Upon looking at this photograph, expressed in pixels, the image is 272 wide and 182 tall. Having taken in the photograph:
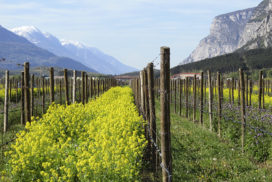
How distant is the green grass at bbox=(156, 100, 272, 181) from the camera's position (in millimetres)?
7221

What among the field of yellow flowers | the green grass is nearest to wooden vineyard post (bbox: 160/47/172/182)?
the field of yellow flowers

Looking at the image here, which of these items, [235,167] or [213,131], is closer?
[235,167]

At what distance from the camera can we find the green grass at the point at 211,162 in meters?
7.22

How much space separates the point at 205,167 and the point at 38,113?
12336 mm

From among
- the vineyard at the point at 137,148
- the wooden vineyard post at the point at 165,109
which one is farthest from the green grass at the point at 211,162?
the wooden vineyard post at the point at 165,109

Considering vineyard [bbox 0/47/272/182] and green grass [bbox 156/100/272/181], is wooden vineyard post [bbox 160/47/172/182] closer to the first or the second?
vineyard [bbox 0/47/272/182]

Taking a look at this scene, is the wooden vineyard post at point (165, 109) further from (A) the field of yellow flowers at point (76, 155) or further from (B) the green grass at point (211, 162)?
(B) the green grass at point (211, 162)

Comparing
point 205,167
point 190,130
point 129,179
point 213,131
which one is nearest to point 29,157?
point 129,179

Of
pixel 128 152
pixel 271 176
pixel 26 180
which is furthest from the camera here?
pixel 271 176

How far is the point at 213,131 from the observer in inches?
500

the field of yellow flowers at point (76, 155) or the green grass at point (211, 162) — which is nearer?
the field of yellow flowers at point (76, 155)

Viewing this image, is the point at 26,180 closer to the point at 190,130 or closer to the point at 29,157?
the point at 29,157

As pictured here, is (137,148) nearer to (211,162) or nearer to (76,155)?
(76,155)

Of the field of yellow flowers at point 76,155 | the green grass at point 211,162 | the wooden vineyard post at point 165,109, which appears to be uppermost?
the wooden vineyard post at point 165,109
